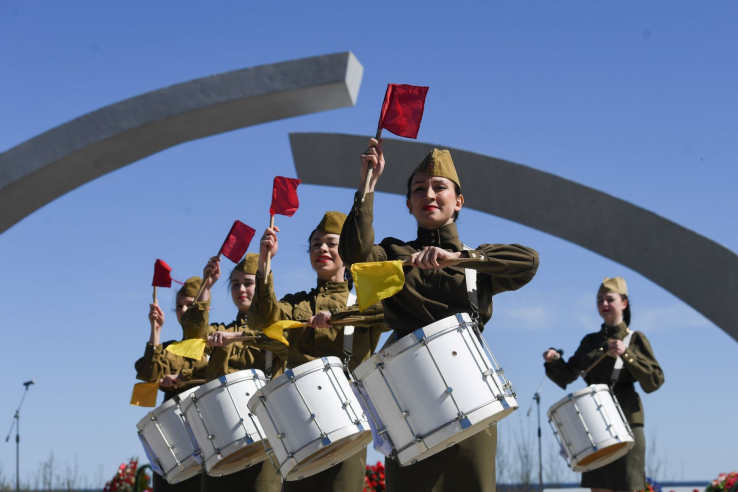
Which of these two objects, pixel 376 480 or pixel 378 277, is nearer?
pixel 378 277

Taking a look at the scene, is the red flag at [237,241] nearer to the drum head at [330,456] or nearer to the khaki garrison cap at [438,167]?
the drum head at [330,456]

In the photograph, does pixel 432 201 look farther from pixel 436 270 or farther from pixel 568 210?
pixel 568 210

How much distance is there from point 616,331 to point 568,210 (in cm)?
457

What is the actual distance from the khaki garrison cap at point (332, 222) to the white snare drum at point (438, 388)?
180 centimetres

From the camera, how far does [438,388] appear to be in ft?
10.3

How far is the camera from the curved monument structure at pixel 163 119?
10250mm

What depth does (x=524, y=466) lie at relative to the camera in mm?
10023

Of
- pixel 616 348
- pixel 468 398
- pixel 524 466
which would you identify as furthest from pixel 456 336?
pixel 524 466

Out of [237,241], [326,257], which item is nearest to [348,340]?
[326,257]

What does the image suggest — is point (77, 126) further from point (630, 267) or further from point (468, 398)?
point (468, 398)

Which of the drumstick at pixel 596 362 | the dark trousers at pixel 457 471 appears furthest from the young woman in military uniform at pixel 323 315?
the drumstick at pixel 596 362

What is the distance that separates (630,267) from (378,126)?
9014mm

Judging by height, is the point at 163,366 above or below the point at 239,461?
above

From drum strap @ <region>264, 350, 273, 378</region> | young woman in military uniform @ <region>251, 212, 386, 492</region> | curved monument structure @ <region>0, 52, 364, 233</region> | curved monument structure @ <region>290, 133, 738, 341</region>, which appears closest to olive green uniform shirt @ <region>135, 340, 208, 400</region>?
drum strap @ <region>264, 350, 273, 378</region>
